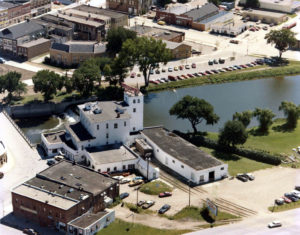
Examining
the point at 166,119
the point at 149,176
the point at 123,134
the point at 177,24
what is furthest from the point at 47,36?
the point at 149,176

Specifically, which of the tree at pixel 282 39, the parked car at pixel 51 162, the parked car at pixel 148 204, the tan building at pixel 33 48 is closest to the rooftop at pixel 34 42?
the tan building at pixel 33 48

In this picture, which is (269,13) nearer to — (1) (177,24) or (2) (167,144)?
(1) (177,24)

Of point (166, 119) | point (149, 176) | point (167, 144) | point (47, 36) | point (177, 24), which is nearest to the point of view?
point (149, 176)

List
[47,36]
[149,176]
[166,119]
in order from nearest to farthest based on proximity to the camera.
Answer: [149,176] < [166,119] < [47,36]

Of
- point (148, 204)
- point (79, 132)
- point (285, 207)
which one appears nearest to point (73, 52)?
point (79, 132)

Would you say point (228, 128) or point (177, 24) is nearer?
point (228, 128)

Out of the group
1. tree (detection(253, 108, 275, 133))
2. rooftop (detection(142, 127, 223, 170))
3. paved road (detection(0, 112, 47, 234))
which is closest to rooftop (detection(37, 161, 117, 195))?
paved road (detection(0, 112, 47, 234))

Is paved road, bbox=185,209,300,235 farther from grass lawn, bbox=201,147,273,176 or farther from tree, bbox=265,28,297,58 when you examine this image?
tree, bbox=265,28,297,58
